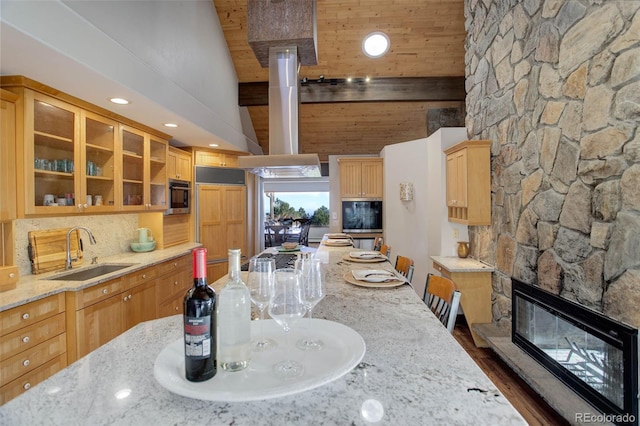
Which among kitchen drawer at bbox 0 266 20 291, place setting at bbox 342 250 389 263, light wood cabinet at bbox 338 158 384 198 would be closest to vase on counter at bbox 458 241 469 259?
place setting at bbox 342 250 389 263

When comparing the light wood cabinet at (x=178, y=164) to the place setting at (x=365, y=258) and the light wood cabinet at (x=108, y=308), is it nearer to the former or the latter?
the light wood cabinet at (x=108, y=308)

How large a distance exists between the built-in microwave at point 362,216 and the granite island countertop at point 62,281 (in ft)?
10.4

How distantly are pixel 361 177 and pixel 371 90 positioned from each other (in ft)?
5.28

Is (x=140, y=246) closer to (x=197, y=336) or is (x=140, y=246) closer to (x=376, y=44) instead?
(x=197, y=336)

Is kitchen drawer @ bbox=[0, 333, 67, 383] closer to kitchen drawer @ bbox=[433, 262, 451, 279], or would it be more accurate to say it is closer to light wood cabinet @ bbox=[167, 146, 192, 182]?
light wood cabinet @ bbox=[167, 146, 192, 182]

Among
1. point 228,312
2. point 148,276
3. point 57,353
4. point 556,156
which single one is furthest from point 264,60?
point 228,312

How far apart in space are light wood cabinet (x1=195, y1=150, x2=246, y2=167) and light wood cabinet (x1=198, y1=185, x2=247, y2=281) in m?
0.35

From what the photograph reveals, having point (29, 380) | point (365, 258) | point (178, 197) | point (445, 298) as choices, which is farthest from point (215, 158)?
point (445, 298)

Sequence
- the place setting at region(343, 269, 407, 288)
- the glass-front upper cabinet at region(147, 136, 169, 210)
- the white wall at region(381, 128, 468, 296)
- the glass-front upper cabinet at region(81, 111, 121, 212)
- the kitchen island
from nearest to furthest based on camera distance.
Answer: the kitchen island
the place setting at region(343, 269, 407, 288)
the glass-front upper cabinet at region(81, 111, 121, 212)
the glass-front upper cabinet at region(147, 136, 169, 210)
the white wall at region(381, 128, 468, 296)

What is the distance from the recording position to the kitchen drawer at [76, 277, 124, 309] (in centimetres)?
234

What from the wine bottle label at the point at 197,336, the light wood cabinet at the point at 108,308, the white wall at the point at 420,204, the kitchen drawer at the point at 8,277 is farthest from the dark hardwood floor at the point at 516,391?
the kitchen drawer at the point at 8,277

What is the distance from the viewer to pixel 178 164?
4.40 m

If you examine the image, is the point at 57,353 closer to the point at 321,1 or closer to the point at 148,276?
the point at 148,276

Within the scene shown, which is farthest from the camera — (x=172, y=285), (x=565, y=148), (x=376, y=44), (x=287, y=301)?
(x=376, y=44)
